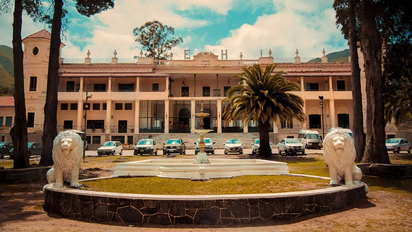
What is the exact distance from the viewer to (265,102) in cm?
1873

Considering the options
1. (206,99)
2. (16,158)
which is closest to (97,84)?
(206,99)

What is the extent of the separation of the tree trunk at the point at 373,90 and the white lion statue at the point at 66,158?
452 inches

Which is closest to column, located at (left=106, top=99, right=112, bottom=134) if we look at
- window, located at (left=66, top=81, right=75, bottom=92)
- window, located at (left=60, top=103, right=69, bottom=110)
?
window, located at (left=60, top=103, right=69, bottom=110)

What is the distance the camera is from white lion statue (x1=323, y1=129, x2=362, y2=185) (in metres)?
6.27

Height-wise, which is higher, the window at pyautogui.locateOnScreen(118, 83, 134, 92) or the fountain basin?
the window at pyautogui.locateOnScreen(118, 83, 134, 92)

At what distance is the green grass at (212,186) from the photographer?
708 centimetres

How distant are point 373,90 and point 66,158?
12245mm

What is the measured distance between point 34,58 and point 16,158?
31524mm

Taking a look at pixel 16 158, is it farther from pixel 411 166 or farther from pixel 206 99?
pixel 206 99

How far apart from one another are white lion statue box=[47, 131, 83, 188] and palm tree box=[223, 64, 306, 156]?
44.6 ft

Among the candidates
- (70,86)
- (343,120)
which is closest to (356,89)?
(343,120)

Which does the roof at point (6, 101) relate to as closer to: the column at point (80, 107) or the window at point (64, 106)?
the window at point (64, 106)

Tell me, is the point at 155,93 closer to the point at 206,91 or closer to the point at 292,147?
the point at 206,91

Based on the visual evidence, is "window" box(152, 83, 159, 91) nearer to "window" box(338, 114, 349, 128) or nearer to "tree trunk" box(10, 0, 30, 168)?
"window" box(338, 114, 349, 128)
